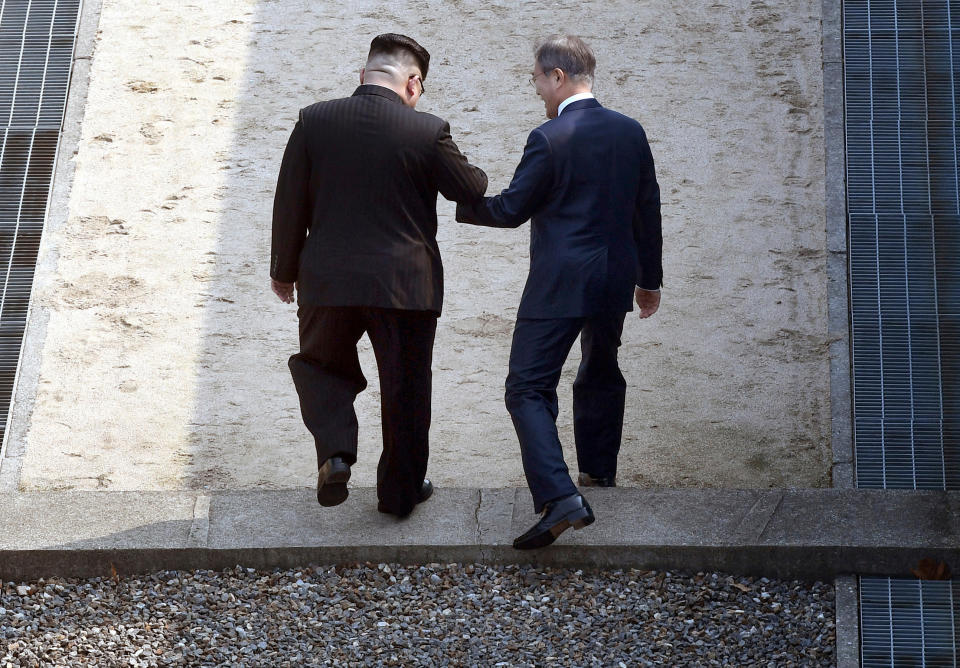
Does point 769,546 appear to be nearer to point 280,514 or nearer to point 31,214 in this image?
point 280,514

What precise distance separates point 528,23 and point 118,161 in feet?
7.36

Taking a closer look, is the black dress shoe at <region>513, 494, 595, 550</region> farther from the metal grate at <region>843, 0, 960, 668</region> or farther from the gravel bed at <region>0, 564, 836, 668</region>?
the metal grate at <region>843, 0, 960, 668</region>

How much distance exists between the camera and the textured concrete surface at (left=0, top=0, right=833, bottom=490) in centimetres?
542

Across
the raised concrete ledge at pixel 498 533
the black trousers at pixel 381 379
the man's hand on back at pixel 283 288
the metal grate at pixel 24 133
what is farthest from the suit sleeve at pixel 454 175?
the metal grate at pixel 24 133

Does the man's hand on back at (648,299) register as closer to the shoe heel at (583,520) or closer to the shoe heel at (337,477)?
the shoe heel at (583,520)

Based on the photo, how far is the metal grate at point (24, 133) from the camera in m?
5.92

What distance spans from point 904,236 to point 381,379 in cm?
281

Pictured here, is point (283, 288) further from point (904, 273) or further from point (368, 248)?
point (904, 273)

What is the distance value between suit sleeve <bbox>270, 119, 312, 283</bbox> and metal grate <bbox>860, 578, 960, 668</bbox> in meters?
1.86

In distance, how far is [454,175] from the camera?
389cm

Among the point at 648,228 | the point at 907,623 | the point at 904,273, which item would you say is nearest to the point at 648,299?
the point at 648,228

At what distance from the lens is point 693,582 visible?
12.6 ft

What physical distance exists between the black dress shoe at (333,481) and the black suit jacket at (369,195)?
453 millimetres

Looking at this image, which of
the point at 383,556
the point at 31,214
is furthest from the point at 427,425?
the point at 31,214
